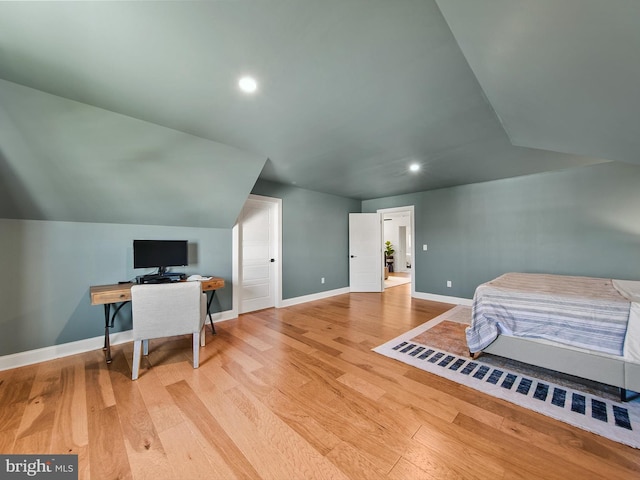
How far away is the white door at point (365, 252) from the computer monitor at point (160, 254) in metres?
3.71

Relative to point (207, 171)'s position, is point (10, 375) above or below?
below

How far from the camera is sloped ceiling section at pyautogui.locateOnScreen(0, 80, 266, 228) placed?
6.75 ft

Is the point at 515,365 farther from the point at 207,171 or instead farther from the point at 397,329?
the point at 207,171

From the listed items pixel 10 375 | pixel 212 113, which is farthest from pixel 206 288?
pixel 212 113

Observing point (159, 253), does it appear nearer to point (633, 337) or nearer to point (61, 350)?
point (61, 350)

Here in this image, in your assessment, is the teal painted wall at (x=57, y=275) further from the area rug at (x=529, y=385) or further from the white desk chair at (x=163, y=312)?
the area rug at (x=529, y=385)

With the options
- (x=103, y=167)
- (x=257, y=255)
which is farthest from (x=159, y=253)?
(x=257, y=255)

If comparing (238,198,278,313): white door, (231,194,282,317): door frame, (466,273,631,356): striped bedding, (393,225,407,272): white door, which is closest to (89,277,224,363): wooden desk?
(231,194,282,317): door frame

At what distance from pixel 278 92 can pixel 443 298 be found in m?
4.70

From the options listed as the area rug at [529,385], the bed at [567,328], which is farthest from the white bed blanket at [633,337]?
the area rug at [529,385]

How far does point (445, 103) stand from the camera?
2033mm

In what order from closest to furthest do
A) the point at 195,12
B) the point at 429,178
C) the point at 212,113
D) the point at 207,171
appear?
the point at 195,12
the point at 212,113
the point at 207,171
the point at 429,178

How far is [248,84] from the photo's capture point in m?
1.81

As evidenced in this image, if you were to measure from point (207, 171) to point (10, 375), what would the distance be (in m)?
2.64
